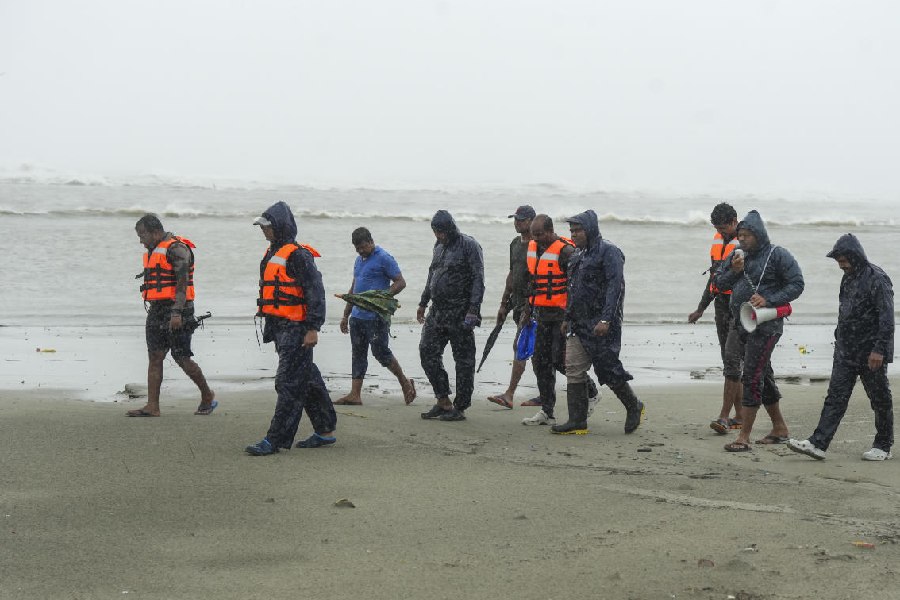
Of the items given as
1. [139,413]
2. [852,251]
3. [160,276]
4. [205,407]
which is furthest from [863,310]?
[139,413]

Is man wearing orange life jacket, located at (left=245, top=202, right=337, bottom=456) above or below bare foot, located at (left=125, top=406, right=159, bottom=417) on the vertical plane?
above

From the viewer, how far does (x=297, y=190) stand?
5525cm

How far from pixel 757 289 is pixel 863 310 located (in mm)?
809

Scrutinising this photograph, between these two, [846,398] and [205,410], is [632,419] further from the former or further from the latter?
[205,410]

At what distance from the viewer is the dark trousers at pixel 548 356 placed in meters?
9.46

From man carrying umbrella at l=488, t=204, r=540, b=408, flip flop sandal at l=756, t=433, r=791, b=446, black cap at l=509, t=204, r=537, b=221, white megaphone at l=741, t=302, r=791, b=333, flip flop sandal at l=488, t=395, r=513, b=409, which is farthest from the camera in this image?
flip flop sandal at l=488, t=395, r=513, b=409

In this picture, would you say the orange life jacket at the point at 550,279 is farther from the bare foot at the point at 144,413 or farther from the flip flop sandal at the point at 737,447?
the bare foot at the point at 144,413

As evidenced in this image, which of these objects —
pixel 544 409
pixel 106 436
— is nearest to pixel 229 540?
pixel 106 436

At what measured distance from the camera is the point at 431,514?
6.30 meters

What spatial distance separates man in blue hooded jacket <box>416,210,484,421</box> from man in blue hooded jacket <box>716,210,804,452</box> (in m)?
2.34

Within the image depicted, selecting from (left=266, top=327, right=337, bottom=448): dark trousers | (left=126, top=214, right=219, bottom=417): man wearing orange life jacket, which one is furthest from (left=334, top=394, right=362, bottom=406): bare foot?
(left=266, top=327, right=337, bottom=448): dark trousers

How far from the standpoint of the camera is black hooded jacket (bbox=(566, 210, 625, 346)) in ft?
28.4

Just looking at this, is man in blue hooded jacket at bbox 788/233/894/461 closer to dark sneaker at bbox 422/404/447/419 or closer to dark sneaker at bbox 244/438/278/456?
dark sneaker at bbox 422/404/447/419

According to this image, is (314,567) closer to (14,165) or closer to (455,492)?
(455,492)
